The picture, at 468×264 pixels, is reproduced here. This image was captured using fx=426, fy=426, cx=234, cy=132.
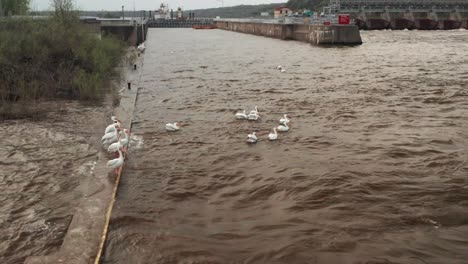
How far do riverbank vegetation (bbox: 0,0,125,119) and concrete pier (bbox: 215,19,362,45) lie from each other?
95.2 feet

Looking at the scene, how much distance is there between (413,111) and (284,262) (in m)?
10.5

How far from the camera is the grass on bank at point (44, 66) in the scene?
49.9ft

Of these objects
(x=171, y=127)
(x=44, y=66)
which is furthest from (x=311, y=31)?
(x=171, y=127)

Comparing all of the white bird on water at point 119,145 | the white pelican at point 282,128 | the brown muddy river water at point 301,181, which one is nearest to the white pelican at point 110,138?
the white bird on water at point 119,145

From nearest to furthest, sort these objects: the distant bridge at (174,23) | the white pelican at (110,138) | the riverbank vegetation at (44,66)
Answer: the white pelican at (110,138), the riverbank vegetation at (44,66), the distant bridge at (174,23)

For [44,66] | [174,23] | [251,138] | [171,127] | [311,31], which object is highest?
[174,23]

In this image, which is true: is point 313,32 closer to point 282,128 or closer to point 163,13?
point 282,128

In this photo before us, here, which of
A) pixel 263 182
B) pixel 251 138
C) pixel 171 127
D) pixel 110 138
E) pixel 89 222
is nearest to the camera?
pixel 89 222

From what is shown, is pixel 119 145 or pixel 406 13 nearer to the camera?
pixel 119 145

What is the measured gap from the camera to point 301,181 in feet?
29.4

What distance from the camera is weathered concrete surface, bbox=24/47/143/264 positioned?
579cm

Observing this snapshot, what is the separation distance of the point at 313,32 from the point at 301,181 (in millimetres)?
40299

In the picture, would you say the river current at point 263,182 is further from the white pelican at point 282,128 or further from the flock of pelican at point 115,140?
the white pelican at point 282,128

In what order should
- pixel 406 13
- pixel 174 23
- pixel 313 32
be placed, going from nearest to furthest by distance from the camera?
pixel 313 32 → pixel 406 13 → pixel 174 23
